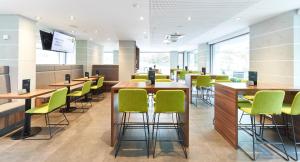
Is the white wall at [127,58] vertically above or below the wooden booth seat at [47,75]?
above

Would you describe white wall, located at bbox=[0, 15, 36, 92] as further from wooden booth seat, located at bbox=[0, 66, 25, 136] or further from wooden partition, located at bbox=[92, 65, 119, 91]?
wooden partition, located at bbox=[92, 65, 119, 91]

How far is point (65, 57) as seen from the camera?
10594 mm

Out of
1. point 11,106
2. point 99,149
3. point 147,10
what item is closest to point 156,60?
point 147,10

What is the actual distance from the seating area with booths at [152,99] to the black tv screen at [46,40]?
1.3 inches

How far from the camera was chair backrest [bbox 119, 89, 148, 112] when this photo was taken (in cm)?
307

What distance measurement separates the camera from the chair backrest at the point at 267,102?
298 centimetres

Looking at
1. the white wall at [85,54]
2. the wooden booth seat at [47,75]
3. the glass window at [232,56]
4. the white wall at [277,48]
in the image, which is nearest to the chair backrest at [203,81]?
the white wall at [277,48]

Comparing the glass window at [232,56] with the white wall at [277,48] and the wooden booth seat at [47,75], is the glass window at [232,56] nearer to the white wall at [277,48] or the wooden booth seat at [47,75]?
the white wall at [277,48]

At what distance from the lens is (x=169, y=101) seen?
3.10 metres

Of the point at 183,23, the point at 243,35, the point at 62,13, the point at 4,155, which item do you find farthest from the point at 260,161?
the point at 243,35

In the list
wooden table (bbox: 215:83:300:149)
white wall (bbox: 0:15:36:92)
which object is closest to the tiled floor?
wooden table (bbox: 215:83:300:149)

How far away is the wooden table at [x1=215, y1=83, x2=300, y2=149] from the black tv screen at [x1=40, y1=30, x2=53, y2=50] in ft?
18.4

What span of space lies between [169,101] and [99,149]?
129 cm

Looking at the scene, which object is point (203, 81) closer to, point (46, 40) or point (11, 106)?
point (11, 106)
